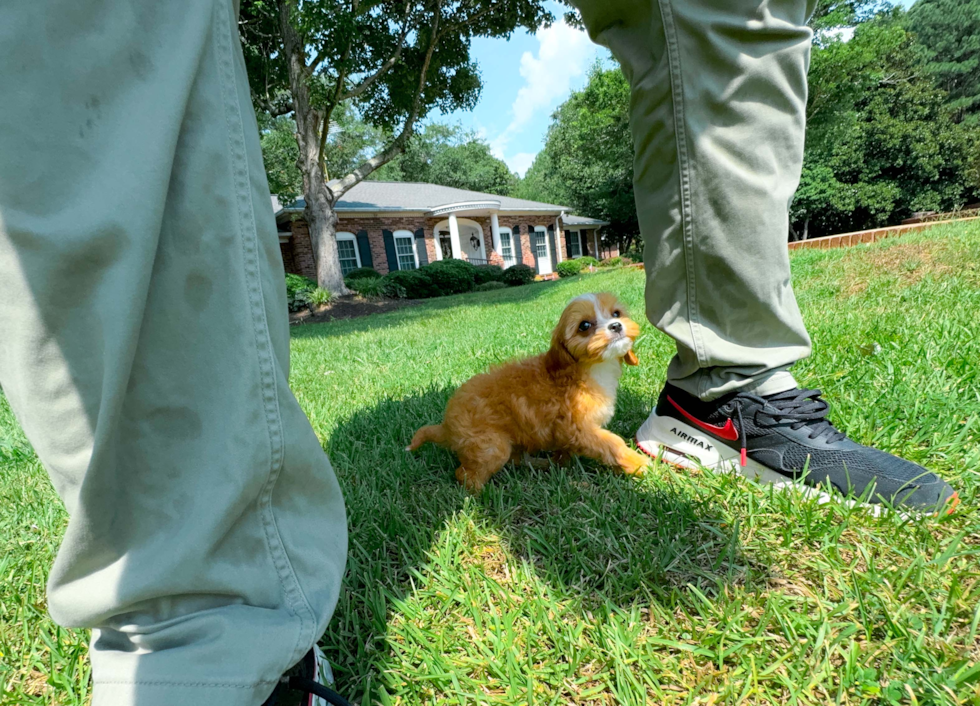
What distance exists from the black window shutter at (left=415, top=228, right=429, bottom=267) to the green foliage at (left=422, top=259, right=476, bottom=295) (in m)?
4.91

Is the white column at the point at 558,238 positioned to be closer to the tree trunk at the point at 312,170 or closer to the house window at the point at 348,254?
the house window at the point at 348,254

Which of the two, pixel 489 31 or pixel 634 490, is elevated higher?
pixel 489 31

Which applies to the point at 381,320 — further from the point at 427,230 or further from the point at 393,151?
the point at 427,230

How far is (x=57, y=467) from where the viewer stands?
775mm

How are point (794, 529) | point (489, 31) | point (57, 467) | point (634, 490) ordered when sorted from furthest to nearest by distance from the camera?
point (489, 31) < point (634, 490) < point (794, 529) < point (57, 467)

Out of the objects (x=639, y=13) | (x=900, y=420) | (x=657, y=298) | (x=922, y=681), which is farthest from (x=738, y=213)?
(x=922, y=681)

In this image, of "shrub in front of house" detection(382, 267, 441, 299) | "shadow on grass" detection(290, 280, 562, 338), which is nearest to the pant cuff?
"shadow on grass" detection(290, 280, 562, 338)

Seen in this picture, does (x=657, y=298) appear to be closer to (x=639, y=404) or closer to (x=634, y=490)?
(x=634, y=490)

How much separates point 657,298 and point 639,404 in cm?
104

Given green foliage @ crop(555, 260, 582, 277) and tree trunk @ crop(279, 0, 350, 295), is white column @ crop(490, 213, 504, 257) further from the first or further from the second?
tree trunk @ crop(279, 0, 350, 295)

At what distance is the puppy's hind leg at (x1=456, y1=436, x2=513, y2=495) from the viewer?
6.35 feet

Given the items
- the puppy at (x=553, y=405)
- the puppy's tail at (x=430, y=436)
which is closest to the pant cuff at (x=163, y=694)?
the puppy at (x=553, y=405)

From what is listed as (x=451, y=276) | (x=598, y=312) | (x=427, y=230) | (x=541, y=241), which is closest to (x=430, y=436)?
(x=598, y=312)

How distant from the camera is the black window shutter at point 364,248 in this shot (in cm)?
2373
